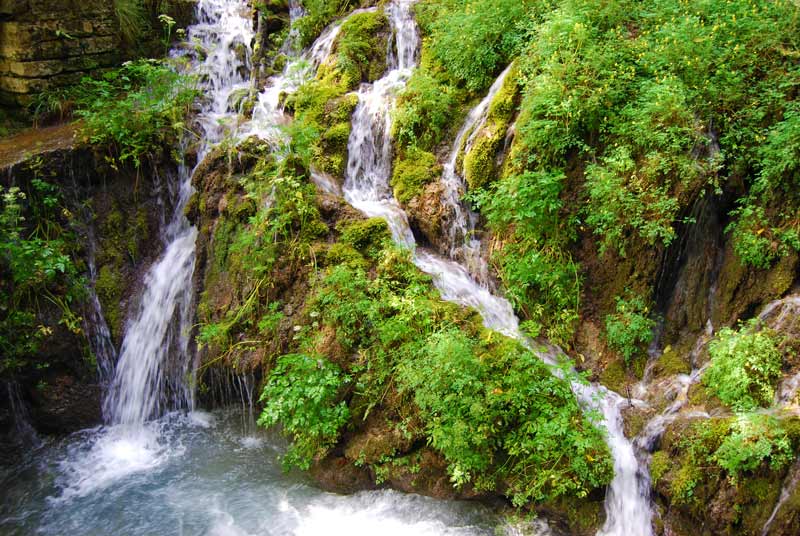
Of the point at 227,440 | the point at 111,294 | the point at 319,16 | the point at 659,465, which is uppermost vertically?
the point at 319,16

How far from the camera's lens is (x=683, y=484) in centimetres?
438

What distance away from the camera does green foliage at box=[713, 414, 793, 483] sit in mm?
3936

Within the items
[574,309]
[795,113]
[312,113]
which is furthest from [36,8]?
[795,113]

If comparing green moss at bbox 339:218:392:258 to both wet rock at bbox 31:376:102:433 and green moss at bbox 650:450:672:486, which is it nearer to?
green moss at bbox 650:450:672:486

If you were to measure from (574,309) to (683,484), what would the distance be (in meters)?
2.11

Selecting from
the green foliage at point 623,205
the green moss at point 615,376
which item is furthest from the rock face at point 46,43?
the green moss at point 615,376

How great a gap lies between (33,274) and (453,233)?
566 centimetres

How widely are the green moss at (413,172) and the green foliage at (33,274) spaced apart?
479 cm

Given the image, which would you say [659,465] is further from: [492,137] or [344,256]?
[492,137]

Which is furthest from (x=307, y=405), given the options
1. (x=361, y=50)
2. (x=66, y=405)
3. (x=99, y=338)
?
(x=361, y=50)

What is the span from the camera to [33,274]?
22.5ft

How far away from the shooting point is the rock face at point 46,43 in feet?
26.8

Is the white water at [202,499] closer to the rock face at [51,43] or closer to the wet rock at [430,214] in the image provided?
the wet rock at [430,214]

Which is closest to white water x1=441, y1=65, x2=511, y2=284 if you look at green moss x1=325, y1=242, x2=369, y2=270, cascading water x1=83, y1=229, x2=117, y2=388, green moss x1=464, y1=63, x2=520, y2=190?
green moss x1=464, y1=63, x2=520, y2=190
